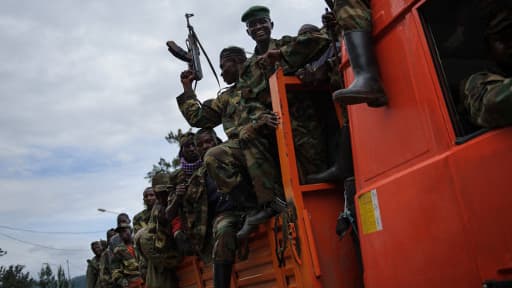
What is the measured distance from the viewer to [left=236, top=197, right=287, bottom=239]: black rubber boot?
10.0 ft

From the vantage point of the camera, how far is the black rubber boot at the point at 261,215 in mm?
3062

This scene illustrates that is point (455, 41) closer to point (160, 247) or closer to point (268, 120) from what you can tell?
point (268, 120)

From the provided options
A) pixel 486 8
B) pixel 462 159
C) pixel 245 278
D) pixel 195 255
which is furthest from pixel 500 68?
pixel 195 255

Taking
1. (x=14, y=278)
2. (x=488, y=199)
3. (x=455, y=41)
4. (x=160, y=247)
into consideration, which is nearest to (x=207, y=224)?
(x=160, y=247)

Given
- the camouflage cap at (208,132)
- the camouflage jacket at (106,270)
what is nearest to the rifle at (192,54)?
the camouflage cap at (208,132)

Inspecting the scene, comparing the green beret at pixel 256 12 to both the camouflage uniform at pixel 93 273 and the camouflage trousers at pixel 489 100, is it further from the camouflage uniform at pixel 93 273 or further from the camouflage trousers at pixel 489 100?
the camouflage uniform at pixel 93 273

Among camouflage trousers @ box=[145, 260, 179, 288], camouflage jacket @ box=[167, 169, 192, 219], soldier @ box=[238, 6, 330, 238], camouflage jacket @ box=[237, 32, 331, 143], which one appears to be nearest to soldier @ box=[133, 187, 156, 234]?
camouflage trousers @ box=[145, 260, 179, 288]

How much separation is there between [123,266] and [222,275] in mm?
4691

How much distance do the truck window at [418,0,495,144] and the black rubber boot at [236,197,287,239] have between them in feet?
4.29

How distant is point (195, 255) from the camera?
4176 millimetres

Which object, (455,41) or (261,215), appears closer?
(455,41)

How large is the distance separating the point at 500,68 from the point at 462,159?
1.60 ft

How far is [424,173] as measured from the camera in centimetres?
189

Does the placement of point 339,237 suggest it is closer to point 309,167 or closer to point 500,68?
point 309,167
